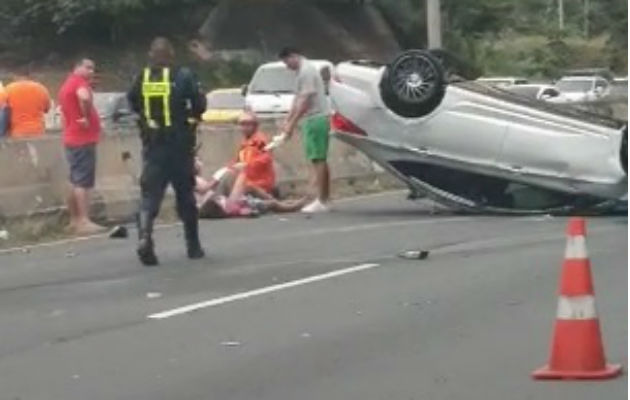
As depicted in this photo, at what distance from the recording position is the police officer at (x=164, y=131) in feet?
44.3

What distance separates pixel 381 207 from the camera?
1912cm

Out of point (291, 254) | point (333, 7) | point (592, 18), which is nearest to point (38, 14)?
point (333, 7)

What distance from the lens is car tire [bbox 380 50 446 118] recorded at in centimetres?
1670

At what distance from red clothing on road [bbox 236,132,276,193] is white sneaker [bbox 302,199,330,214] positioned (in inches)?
21.2

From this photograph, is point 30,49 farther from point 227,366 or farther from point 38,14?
point 227,366

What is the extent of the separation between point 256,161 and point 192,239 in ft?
15.6

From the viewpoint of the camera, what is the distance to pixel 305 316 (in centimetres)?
1057

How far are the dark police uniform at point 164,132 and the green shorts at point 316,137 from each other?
4.87 meters

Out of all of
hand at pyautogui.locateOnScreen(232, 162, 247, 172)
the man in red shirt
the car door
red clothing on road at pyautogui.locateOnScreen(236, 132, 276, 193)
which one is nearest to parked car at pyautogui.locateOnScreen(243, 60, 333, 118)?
the car door

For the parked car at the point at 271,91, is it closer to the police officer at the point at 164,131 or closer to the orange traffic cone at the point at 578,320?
the police officer at the point at 164,131

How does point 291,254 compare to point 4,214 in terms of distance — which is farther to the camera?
point 4,214

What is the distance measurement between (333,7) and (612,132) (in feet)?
162

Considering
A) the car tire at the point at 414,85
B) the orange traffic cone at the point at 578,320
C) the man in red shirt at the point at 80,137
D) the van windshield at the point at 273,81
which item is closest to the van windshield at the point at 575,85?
the van windshield at the point at 273,81

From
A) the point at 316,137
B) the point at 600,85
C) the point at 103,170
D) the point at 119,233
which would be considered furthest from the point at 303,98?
the point at 600,85
